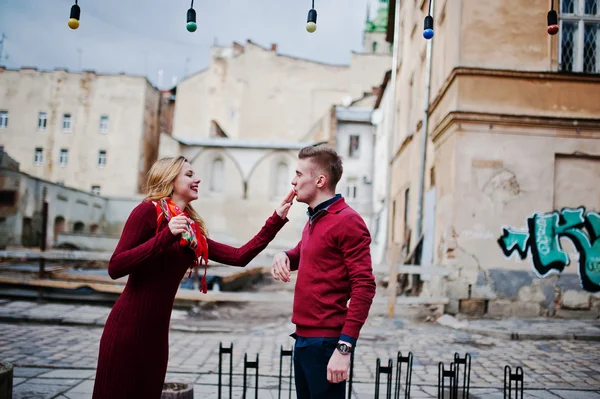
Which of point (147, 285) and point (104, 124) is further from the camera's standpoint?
point (104, 124)

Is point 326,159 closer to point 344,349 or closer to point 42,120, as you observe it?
point 344,349

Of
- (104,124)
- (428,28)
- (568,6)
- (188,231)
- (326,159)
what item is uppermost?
(104,124)

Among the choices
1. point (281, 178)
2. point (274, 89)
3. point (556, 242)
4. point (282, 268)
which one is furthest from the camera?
point (274, 89)

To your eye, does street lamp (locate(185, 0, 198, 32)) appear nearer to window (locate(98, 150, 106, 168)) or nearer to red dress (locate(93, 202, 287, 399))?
red dress (locate(93, 202, 287, 399))

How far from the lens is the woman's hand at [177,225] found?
2.80 metres

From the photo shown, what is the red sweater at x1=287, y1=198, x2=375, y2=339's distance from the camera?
2.76 metres

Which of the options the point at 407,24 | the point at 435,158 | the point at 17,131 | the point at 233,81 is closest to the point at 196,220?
the point at 435,158

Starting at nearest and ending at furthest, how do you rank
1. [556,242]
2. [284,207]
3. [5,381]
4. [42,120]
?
[5,381] < [284,207] < [556,242] < [42,120]

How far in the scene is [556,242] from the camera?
10.3m

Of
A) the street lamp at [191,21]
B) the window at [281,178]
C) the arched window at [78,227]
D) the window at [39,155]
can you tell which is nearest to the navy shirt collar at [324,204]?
the street lamp at [191,21]

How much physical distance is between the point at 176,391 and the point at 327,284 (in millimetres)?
1731

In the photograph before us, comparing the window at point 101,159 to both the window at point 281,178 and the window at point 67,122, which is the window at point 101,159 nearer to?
the window at point 67,122

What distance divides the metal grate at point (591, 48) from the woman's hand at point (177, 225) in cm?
1073

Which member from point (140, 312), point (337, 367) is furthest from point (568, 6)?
point (140, 312)
